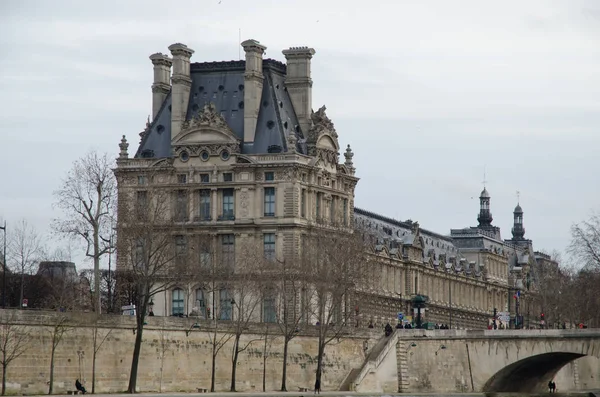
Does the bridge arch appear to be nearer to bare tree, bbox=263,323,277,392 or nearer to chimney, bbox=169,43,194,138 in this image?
bare tree, bbox=263,323,277,392

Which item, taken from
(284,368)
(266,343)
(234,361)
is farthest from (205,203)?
(234,361)

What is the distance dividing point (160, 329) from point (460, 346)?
2702 cm

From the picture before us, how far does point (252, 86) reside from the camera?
480ft

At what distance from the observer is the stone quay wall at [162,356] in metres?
99.9

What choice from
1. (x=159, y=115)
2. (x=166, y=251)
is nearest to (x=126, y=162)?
(x=159, y=115)

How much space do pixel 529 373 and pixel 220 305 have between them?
959 inches

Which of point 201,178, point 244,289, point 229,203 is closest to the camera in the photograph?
point 244,289

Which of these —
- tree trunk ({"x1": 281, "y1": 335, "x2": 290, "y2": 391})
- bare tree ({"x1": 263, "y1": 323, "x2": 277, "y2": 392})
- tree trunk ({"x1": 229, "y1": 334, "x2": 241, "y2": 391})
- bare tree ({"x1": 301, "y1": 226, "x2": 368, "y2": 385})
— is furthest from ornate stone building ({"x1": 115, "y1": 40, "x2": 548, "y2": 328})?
tree trunk ({"x1": 229, "y1": 334, "x2": 241, "y2": 391})

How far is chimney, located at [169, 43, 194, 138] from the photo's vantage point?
5812 inches

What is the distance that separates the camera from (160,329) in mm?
112375

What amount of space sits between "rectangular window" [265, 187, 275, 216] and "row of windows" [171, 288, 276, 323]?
7543 mm

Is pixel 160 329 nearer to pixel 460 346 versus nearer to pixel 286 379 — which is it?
pixel 286 379

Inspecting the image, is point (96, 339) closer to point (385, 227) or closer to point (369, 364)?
point (369, 364)

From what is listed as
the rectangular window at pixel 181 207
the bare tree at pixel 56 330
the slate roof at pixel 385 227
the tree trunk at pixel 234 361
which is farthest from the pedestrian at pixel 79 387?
the slate roof at pixel 385 227
